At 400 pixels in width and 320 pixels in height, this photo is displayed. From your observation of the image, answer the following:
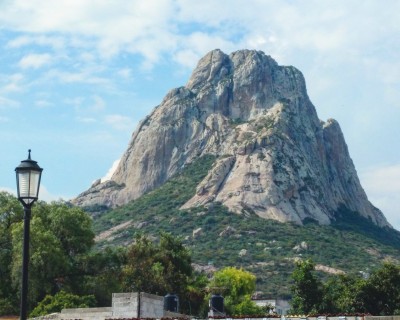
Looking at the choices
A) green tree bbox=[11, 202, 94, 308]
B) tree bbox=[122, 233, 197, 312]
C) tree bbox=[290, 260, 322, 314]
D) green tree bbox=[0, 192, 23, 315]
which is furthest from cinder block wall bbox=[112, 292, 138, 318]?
tree bbox=[122, 233, 197, 312]

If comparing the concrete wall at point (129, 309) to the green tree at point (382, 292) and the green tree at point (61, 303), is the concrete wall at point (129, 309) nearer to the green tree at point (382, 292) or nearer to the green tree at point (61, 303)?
the green tree at point (61, 303)

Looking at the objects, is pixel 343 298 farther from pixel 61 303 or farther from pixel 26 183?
pixel 26 183

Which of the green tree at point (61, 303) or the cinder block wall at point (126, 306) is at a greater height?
the green tree at point (61, 303)

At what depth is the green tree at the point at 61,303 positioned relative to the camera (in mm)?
61219

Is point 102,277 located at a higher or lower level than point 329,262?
lower

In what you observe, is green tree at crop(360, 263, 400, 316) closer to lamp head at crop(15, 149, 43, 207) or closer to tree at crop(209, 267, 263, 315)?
tree at crop(209, 267, 263, 315)

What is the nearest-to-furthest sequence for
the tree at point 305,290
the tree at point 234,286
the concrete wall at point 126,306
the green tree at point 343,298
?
the concrete wall at point 126,306, the green tree at point 343,298, the tree at point 305,290, the tree at point 234,286

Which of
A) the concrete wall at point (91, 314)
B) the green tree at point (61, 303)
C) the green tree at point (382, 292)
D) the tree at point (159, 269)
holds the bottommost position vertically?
the concrete wall at point (91, 314)

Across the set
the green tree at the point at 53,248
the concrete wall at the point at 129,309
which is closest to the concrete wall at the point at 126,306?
the concrete wall at the point at 129,309

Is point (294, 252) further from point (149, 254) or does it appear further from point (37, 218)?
point (37, 218)

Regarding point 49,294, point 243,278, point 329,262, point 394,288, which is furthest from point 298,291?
point 329,262

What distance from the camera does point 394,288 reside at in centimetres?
7600

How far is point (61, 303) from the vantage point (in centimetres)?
6269

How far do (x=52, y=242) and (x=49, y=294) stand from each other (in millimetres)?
4485
